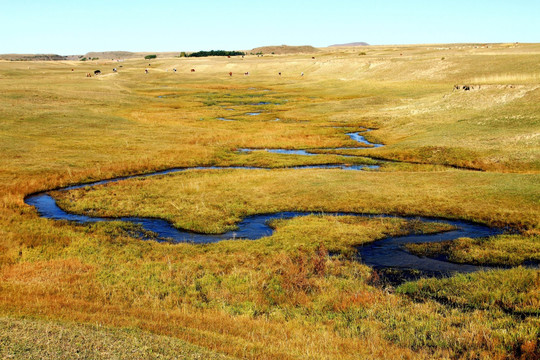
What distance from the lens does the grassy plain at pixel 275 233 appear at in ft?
42.7

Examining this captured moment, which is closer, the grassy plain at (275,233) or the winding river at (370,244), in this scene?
the grassy plain at (275,233)

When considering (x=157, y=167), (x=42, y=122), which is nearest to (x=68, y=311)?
(x=157, y=167)

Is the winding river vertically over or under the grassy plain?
under

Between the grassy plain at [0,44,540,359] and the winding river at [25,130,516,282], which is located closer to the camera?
the grassy plain at [0,44,540,359]

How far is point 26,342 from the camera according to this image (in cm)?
976

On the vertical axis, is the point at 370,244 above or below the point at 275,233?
below

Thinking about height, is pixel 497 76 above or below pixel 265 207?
above

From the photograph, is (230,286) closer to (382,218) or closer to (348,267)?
(348,267)

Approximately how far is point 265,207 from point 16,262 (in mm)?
15647

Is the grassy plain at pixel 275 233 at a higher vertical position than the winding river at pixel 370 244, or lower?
higher

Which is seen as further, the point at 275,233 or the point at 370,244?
the point at 275,233

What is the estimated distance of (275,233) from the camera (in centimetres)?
2550

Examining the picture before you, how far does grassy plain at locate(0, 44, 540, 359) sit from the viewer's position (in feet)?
42.7

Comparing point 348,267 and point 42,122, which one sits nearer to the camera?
point 348,267
